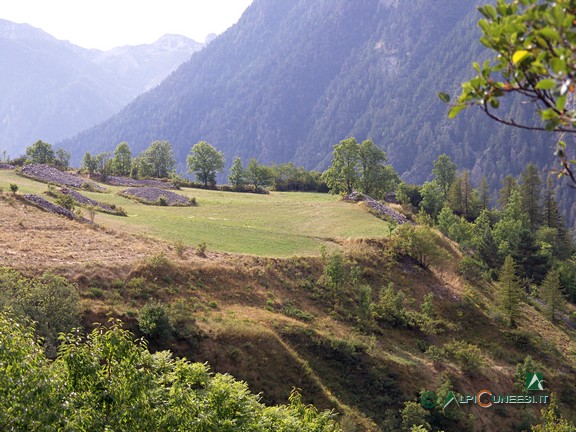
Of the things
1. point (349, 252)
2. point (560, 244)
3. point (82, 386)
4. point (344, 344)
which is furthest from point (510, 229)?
point (82, 386)

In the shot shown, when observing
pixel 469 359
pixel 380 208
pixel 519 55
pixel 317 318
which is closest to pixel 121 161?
pixel 380 208

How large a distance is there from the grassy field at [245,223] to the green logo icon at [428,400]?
15.6 m

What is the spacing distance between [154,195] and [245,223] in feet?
54.3

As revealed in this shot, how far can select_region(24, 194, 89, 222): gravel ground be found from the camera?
3716 cm

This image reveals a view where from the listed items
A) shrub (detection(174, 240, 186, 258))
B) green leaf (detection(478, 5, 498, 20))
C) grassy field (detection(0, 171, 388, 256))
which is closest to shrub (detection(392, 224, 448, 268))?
grassy field (detection(0, 171, 388, 256))

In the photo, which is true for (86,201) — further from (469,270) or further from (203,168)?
(203,168)

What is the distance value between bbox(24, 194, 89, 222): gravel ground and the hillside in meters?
1.41

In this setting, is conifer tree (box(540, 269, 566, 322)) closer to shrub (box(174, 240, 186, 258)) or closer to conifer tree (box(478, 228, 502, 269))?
conifer tree (box(478, 228, 502, 269))

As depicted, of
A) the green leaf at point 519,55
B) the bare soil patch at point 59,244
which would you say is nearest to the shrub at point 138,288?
the bare soil patch at point 59,244

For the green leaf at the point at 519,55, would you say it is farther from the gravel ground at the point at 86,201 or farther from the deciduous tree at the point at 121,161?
the deciduous tree at the point at 121,161

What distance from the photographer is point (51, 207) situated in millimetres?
38031

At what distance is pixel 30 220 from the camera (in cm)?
3341

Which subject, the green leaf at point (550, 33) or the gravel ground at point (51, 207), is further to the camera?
the gravel ground at point (51, 207)

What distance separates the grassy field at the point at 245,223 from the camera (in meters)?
38.1
